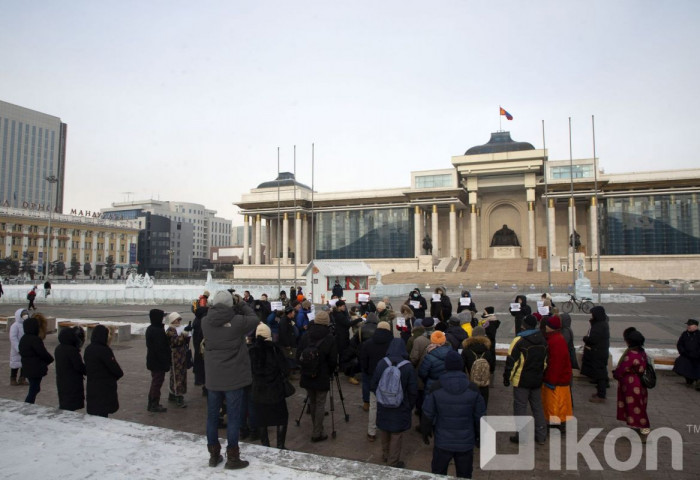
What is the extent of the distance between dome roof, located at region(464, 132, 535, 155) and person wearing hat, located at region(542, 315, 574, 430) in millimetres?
62075

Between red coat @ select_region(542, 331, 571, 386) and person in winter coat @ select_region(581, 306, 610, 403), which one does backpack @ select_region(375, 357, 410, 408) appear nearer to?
red coat @ select_region(542, 331, 571, 386)

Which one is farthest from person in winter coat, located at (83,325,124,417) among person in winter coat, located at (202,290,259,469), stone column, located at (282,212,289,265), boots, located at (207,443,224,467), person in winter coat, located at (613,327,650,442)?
stone column, located at (282,212,289,265)

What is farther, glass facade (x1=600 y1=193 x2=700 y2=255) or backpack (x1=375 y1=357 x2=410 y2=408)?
glass facade (x1=600 y1=193 x2=700 y2=255)

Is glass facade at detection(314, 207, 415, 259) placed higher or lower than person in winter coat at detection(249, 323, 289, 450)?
higher

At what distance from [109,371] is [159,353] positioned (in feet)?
5.68

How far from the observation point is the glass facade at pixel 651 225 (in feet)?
181

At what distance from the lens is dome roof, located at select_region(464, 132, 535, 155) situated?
64.2m

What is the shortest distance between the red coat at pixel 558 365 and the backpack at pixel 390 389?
2593 millimetres

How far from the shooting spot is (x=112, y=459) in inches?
170

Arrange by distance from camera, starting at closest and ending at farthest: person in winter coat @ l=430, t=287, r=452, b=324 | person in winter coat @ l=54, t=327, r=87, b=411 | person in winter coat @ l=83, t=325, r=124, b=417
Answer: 1. person in winter coat @ l=83, t=325, r=124, b=417
2. person in winter coat @ l=54, t=327, r=87, b=411
3. person in winter coat @ l=430, t=287, r=452, b=324

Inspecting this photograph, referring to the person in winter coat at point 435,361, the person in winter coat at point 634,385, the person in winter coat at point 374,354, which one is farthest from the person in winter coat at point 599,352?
the person in winter coat at point 374,354

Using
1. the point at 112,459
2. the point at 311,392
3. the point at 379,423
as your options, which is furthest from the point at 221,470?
the point at 311,392

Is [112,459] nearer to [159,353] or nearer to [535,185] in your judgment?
[159,353]

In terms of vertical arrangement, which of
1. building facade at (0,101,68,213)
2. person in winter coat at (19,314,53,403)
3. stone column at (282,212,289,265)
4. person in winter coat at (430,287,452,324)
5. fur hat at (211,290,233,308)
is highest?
building facade at (0,101,68,213)
